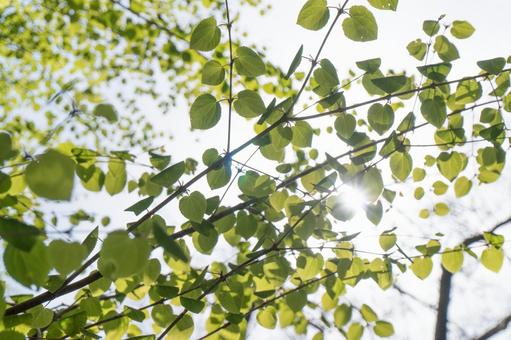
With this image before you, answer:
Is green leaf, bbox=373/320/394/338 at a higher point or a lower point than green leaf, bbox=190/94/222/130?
lower

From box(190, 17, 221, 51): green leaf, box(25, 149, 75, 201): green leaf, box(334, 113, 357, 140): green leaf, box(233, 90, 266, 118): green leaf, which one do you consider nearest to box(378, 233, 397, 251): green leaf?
box(334, 113, 357, 140): green leaf

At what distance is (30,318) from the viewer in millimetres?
1188

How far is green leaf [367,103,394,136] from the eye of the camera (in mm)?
1271

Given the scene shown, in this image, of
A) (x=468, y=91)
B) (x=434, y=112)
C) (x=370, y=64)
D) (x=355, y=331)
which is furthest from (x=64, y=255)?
(x=355, y=331)

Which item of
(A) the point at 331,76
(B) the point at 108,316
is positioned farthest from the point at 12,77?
(A) the point at 331,76

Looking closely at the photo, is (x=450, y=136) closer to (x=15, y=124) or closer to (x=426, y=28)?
(x=426, y=28)

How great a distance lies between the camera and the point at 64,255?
75cm

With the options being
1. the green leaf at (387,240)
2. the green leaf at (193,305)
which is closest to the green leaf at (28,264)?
the green leaf at (193,305)

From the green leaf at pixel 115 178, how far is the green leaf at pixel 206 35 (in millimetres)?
509

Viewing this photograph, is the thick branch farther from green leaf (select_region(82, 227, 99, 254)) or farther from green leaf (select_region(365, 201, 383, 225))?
green leaf (select_region(82, 227, 99, 254))

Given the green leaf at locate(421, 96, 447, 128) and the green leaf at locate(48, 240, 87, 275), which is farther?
the green leaf at locate(421, 96, 447, 128)

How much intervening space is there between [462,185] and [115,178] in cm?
139

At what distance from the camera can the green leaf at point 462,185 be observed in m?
1.74

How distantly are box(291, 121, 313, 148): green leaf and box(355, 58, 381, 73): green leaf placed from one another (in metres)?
0.24
